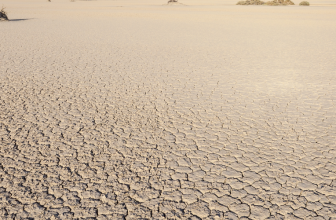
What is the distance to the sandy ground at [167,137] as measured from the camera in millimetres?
2566

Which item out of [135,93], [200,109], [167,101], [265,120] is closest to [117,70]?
[135,93]

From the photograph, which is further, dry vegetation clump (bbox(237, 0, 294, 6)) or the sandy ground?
dry vegetation clump (bbox(237, 0, 294, 6))

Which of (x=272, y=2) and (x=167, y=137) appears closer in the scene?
(x=167, y=137)

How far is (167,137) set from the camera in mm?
3695

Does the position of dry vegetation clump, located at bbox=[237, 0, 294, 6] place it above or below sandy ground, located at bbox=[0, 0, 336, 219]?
above

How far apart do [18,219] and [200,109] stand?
116 inches

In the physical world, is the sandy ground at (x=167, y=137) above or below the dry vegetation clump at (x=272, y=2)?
below

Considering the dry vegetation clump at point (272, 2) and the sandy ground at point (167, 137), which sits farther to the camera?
the dry vegetation clump at point (272, 2)

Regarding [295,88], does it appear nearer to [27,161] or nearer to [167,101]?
[167,101]

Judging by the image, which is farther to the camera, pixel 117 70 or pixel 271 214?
pixel 117 70

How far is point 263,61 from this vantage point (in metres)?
7.51

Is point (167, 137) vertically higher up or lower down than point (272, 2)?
lower down

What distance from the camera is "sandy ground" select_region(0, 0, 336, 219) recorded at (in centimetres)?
257

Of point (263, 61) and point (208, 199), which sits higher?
point (263, 61)
